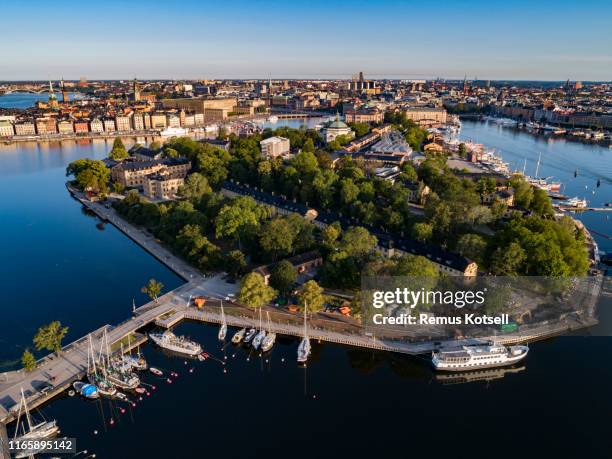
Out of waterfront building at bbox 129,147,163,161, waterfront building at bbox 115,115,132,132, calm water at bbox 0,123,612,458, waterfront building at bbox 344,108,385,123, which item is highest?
waterfront building at bbox 344,108,385,123

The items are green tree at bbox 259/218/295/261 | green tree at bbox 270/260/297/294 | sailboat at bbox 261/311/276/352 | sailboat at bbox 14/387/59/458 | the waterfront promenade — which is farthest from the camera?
green tree at bbox 259/218/295/261

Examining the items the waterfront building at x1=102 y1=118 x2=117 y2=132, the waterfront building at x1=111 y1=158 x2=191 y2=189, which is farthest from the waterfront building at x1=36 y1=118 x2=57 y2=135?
the waterfront building at x1=111 y1=158 x2=191 y2=189

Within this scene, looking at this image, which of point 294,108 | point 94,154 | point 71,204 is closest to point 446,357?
point 71,204

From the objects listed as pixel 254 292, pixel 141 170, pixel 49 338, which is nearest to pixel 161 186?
pixel 141 170

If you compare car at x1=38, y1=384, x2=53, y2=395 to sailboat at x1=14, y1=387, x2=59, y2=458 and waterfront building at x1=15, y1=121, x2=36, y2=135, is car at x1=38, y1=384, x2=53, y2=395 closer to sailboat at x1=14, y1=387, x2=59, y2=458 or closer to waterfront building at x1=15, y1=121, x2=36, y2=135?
sailboat at x1=14, y1=387, x2=59, y2=458

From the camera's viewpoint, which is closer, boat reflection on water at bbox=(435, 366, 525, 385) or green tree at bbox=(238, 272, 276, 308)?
boat reflection on water at bbox=(435, 366, 525, 385)

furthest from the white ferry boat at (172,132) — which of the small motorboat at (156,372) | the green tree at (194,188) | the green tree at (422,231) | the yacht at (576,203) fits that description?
the small motorboat at (156,372)

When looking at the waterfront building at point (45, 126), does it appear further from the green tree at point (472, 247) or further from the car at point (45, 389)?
the green tree at point (472, 247)

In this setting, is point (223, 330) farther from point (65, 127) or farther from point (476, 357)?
point (65, 127)

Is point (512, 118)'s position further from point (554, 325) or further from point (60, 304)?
point (60, 304)
